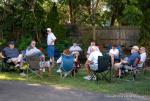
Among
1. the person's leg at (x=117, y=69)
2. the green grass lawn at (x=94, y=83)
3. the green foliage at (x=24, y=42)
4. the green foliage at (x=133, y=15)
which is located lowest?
the green grass lawn at (x=94, y=83)

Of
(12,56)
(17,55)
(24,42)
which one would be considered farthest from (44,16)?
(12,56)

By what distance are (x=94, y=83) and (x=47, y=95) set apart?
3.12 metres

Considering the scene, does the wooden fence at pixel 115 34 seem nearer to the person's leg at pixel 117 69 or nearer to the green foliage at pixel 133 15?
the green foliage at pixel 133 15

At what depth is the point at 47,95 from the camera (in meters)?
12.4

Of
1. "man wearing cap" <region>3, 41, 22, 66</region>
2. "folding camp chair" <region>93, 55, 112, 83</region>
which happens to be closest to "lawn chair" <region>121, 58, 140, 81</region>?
"folding camp chair" <region>93, 55, 112, 83</region>

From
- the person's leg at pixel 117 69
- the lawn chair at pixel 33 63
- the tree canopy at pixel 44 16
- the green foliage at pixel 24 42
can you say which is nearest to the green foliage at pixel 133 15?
the tree canopy at pixel 44 16

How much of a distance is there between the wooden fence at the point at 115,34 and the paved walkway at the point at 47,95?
37.2 feet

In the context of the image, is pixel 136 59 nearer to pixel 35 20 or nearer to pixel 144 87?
pixel 144 87

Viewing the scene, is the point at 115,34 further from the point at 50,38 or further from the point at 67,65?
the point at 67,65

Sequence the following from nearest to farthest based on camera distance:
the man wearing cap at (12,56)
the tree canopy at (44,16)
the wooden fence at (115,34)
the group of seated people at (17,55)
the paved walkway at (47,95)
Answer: the paved walkway at (47,95), the group of seated people at (17,55), the man wearing cap at (12,56), the wooden fence at (115,34), the tree canopy at (44,16)

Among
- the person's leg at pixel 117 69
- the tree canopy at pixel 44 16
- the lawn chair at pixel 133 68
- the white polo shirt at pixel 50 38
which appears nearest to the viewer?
the lawn chair at pixel 133 68

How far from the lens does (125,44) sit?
24.4 metres

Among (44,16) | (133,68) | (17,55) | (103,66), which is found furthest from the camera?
(44,16)

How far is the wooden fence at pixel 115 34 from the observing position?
24328 mm
